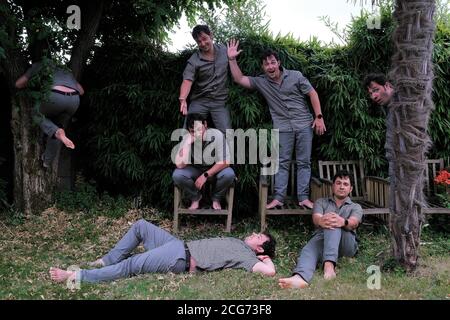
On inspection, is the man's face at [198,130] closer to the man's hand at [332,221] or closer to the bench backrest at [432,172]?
the man's hand at [332,221]

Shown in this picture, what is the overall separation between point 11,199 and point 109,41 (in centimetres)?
252

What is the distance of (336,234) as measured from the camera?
4918 mm

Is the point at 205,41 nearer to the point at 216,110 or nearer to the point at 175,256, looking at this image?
the point at 216,110

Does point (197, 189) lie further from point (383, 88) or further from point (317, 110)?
point (383, 88)

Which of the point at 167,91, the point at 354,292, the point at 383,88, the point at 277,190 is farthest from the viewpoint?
the point at 167,91

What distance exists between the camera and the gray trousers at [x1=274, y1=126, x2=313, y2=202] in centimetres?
632

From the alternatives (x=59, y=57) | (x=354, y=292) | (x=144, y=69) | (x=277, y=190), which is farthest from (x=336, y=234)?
(x=59, y=57)

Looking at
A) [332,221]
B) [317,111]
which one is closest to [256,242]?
[332,221]

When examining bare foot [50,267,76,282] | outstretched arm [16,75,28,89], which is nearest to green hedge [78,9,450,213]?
outstretched arm [16,75,28,89]

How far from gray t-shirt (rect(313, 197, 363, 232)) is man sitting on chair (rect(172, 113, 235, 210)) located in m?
1.20

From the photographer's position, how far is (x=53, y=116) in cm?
664

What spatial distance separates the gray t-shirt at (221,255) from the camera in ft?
15.7

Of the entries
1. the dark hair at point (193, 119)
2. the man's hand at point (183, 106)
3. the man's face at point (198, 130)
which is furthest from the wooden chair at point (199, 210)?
the man's hand at point (183, 106)

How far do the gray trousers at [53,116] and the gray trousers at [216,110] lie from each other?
147 cm
